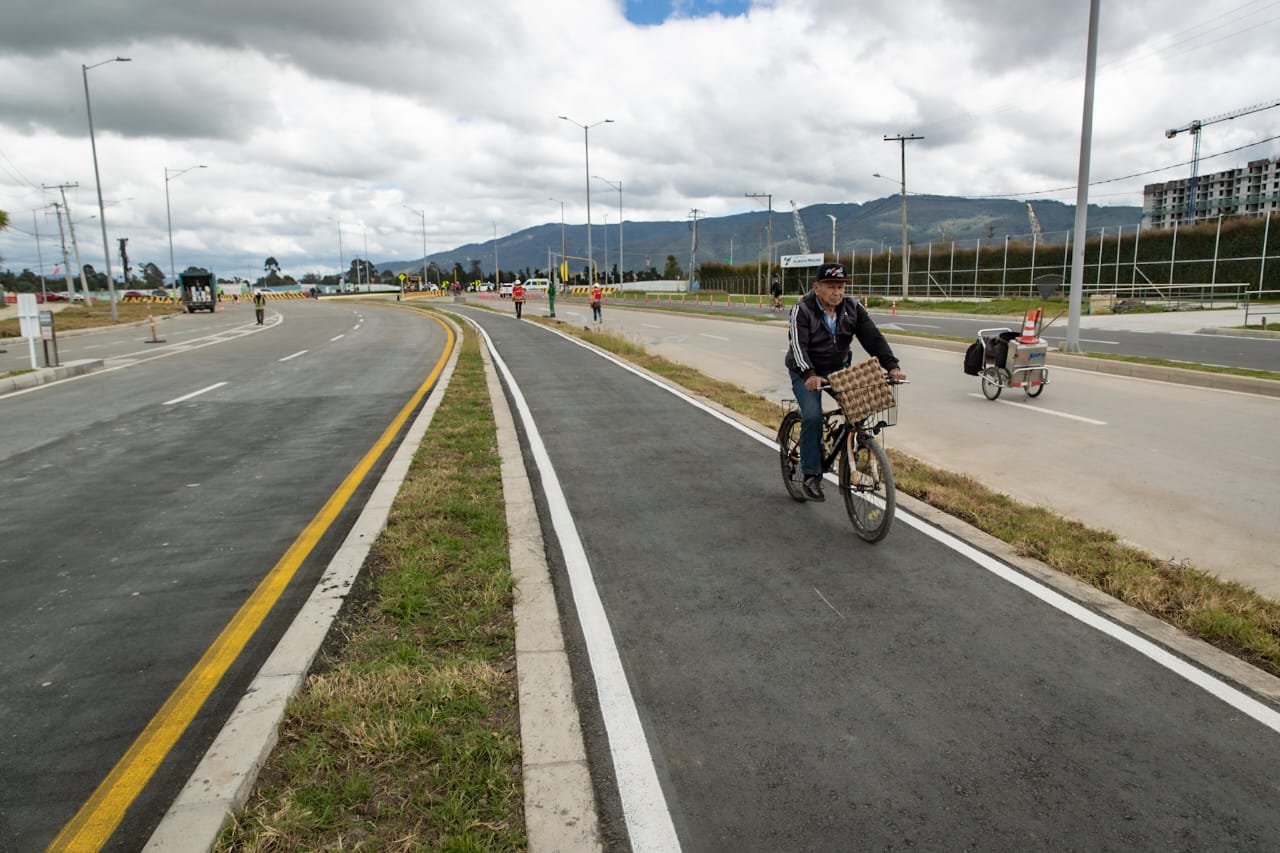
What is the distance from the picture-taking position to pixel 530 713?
125 inches

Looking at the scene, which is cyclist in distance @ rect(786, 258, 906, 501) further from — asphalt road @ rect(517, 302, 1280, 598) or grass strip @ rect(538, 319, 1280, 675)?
asphalt road @ rect(517, 302, 1280, 598)

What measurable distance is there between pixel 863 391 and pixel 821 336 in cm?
65

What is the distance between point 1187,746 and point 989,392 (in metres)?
10.3

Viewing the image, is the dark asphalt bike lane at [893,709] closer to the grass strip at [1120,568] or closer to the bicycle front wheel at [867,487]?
the bicycle front wheel at [867,487]

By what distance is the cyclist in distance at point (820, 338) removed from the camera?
5.81 meters

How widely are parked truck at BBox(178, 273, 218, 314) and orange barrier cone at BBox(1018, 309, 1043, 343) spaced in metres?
56.8

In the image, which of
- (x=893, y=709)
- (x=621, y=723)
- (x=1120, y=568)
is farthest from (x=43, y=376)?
(x=1120, y=568)

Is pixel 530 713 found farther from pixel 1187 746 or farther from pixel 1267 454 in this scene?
pixel 1267 454

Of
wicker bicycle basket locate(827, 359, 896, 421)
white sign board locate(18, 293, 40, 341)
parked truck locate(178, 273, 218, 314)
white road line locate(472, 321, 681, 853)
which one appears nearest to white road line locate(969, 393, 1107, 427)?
wicker bicycle basket locate(827, 359, 896, 421)

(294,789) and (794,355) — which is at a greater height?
(794,355)

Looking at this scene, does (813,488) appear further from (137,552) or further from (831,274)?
(137,552)

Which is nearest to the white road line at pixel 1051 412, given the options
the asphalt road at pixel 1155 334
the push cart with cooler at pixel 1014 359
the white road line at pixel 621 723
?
the push cart with cooler at pixel 1014 359

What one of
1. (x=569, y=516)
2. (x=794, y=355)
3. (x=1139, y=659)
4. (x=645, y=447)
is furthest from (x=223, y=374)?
(x=1139, y=659)

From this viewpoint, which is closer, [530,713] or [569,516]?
[530,713]
